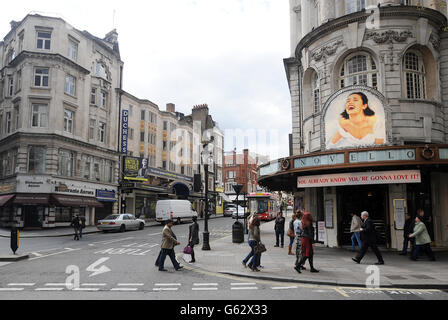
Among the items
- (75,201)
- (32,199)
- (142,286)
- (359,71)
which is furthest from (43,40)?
(142,286)

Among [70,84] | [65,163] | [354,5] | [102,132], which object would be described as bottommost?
[65,163]

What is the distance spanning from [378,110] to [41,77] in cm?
2735

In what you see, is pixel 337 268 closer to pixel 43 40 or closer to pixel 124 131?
pixel 43 40

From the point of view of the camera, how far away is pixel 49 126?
2961 cm

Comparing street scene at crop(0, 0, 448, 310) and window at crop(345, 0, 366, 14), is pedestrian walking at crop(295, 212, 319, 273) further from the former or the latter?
window at crop(345, 0, 366, 14)

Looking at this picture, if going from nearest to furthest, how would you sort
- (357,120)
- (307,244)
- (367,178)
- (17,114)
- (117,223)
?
(307,244) < (367,178) < (357,120) < (117,223) < (17,114)

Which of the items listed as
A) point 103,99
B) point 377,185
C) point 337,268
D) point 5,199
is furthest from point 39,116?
point 337,268

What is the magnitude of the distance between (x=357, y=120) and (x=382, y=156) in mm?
2702

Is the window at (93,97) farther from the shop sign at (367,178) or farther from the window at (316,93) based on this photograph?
the shop sign at (367,178)

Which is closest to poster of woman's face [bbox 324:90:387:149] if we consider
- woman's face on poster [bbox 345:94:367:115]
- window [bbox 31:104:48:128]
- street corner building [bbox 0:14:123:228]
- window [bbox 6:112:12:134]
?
woman's face on poster [bbox 345:94:367:115]

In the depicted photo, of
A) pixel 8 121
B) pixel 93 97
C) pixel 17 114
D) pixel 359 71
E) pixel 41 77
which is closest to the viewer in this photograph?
pixel 359 71

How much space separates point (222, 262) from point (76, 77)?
2716 centimetres

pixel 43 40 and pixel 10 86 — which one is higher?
pixel 43 40

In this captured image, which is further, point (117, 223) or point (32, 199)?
point (32, 199)
